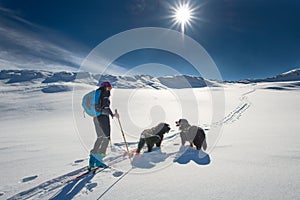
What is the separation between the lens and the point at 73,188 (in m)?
3.14

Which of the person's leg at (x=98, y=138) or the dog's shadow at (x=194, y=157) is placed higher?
the person's leg at (x=98, y=138)

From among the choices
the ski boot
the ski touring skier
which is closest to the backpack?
the ski touring skier

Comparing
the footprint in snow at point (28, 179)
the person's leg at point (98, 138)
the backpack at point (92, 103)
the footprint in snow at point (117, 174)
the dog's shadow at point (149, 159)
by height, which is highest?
the backpack at point (92, 103)

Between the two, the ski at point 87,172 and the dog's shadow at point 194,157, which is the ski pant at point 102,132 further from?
the dog's shadow at point 194,157

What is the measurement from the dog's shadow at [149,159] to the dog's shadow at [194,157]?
15.3 inches

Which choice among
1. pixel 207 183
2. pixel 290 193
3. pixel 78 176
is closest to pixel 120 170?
pixel 78 176

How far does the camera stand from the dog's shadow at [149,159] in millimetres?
4069

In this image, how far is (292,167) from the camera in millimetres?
3379

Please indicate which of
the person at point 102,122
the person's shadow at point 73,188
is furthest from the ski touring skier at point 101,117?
the person's shadow at point 73,188

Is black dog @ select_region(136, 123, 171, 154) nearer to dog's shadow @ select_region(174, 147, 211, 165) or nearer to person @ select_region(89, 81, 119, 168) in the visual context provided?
dog's shadow @ select_region(174, 147, 211, 165)

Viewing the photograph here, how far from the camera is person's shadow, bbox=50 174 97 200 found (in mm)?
2904

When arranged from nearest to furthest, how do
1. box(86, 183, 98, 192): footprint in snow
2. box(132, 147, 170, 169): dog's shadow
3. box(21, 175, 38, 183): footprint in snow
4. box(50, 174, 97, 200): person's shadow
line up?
box(50, 174, 97, 200): person's shadow → box(86, 183, 98, 192): footprint in snow → box(21, 175, 38, 183): footprint in snow → box(132, 147, 170, 169): dog's shadow

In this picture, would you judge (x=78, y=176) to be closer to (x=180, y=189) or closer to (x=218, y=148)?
(x=180, y=189)

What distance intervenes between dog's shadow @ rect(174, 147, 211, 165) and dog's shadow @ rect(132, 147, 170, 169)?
39cm
